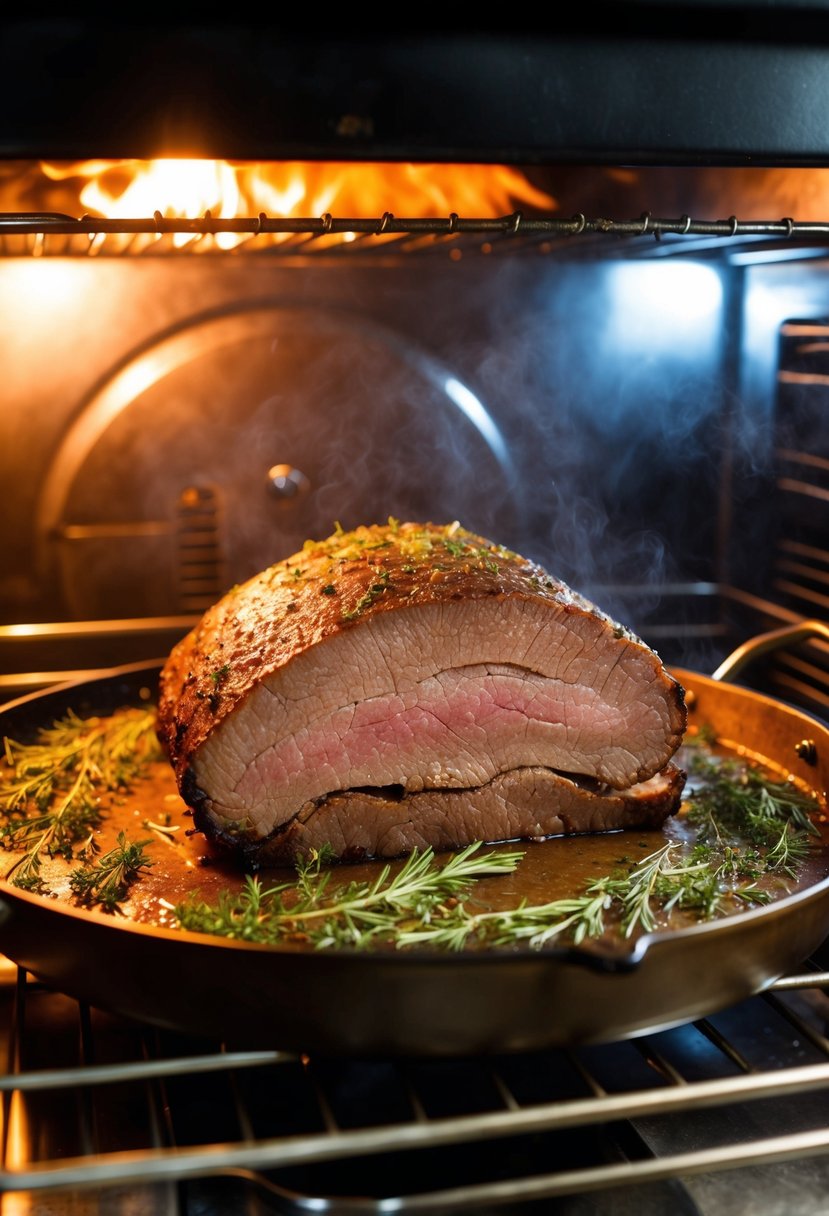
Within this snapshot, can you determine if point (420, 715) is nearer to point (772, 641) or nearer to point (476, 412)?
point (772, 641)

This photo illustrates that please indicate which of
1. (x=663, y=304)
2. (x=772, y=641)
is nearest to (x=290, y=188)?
(x=663, y=304)

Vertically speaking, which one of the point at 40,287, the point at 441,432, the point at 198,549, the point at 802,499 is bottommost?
the point at 198,549

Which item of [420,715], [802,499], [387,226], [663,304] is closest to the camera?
[387,226]

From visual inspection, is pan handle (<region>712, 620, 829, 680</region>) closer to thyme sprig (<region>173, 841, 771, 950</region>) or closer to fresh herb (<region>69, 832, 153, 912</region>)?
thyme sprig (<region>173, 841, 771, 950</region>)

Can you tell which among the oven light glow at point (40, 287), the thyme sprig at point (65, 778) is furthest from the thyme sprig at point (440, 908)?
the oven light glow at point (40, 287)

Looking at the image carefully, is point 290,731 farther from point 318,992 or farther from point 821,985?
point 821,985
